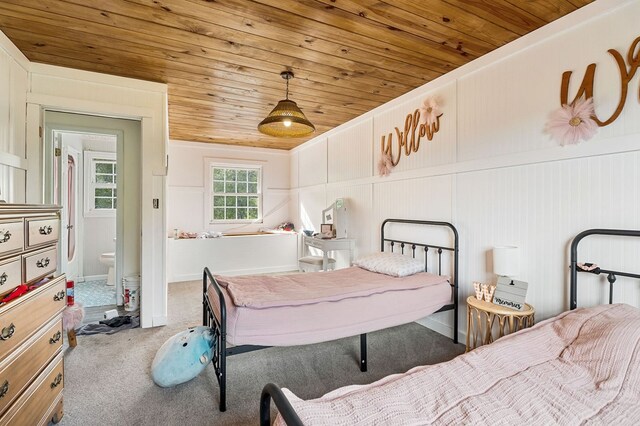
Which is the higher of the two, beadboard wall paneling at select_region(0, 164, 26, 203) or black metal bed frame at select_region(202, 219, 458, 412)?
beadboard wall paneling at select_region(0, 164, 26, 203)

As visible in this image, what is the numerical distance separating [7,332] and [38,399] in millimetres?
463

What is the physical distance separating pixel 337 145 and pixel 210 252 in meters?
2.80

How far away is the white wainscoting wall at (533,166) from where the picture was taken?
72.5 inches

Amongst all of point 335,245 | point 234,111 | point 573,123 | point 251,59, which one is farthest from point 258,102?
point 573,123

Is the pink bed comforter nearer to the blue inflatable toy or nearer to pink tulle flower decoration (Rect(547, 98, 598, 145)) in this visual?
pink tulle flower decoration (Rect(547, 98, 598, 145))

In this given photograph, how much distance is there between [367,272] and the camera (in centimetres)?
306

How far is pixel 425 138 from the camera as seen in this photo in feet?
10.4

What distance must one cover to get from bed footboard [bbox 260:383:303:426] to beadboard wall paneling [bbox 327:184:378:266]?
3.11 metres

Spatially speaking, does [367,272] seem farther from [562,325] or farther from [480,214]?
[562,325]

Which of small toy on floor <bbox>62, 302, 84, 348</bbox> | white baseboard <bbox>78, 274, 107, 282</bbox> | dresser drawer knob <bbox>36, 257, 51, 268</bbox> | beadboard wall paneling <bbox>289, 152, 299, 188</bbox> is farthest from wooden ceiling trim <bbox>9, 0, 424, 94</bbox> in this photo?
white baseboard <bbox>78, 274, 107, 282</bbox>

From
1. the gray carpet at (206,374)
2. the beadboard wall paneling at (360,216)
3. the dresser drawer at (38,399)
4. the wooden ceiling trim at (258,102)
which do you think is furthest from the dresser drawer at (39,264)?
the beadboard wall paneling at (360,216)

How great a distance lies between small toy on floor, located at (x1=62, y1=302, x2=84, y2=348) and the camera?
2.63 meters

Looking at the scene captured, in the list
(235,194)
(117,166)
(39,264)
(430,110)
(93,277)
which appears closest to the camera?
(39,264)

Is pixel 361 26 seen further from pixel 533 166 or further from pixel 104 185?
pixel 104 185
